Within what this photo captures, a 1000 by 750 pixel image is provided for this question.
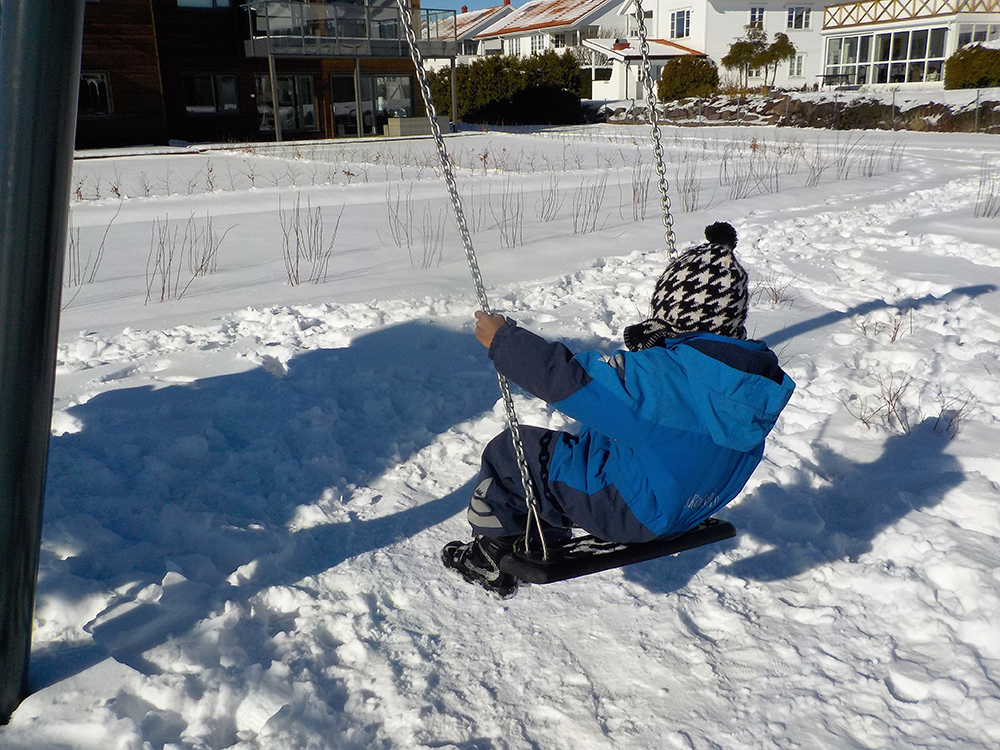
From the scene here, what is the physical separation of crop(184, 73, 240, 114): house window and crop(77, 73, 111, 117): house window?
2.55 meters

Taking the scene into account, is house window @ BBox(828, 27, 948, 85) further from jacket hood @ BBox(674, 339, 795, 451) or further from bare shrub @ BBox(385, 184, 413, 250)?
jacket hood @ BBox(674, 339, 795, 451)

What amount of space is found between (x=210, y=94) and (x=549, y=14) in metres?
30.8

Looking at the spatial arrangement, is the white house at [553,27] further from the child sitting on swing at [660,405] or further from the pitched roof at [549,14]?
the child sitting on swing at [660,405]

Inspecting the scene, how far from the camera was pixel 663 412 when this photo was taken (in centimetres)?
192

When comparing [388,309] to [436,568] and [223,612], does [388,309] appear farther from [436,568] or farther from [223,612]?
[223,612]

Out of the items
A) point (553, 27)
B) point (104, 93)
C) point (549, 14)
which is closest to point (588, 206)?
point (104, 93)

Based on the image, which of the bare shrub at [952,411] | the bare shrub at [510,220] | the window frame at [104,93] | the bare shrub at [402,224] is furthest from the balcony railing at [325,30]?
the bare shrub at [952,411]

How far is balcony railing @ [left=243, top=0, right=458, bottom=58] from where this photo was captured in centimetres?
2462

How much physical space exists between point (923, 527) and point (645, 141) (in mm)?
19843

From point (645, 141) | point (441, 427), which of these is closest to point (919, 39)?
point (645, 141)

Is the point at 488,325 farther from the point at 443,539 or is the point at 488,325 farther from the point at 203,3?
the point at 203,3

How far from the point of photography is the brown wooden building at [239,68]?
23.2 meters

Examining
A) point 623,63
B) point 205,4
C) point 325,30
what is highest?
point 205,4

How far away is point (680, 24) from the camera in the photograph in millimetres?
44719
